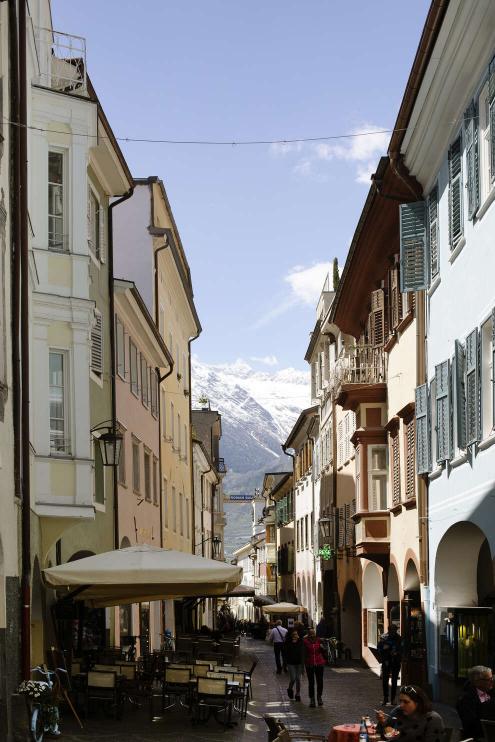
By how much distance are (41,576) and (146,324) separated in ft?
50.5

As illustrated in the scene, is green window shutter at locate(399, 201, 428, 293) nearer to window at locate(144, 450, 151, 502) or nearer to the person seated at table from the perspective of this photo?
the person seated at table

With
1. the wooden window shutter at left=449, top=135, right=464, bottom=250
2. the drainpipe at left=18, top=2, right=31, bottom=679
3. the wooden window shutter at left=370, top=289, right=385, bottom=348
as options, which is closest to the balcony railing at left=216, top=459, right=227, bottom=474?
the wooden window shutter at left=370, top=289, right=385, bottom=348

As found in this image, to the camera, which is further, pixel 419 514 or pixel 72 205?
pixel 419 514

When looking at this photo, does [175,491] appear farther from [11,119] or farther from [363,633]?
[11,119]

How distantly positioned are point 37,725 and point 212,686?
4.23 metres

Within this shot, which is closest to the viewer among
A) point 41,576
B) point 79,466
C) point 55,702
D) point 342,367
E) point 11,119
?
point 55,702

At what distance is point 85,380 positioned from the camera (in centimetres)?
2245

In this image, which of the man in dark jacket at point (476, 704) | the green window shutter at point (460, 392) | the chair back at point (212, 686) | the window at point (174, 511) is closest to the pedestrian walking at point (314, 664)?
the chair back at point (212, 686)

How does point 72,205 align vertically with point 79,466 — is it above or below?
above

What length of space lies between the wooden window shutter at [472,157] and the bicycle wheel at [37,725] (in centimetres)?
927

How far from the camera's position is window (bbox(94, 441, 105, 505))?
27.1m

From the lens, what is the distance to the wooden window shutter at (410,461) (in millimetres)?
26891

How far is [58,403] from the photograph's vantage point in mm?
22359

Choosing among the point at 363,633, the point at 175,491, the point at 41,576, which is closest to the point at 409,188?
the point at 41,576
